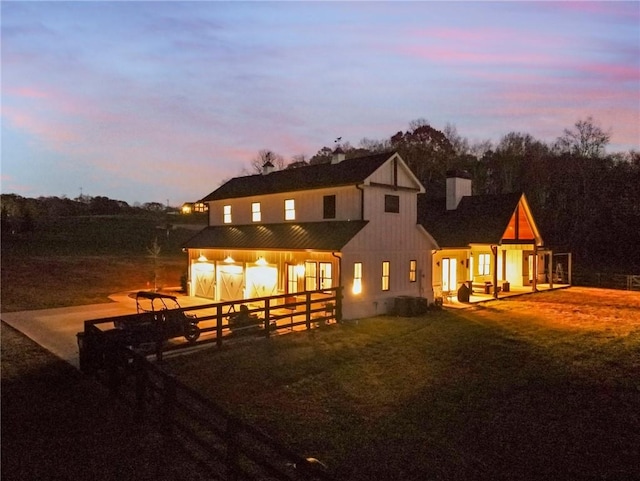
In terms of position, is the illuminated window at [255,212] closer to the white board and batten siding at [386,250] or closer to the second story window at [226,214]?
the second story window at [226,214]

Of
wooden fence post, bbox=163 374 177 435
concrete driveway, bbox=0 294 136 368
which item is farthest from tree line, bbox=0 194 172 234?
wooden fence post, bbox=163 374 177 435

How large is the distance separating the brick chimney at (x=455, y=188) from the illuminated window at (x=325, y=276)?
1807 centimetres

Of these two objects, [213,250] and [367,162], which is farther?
[213,250]

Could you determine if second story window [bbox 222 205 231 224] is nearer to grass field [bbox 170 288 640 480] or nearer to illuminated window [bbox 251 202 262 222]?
illuminated window [bbox 251 202 262 222]

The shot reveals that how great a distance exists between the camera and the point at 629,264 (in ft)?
157

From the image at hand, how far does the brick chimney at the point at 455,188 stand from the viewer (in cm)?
3550

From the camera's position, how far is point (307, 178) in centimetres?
2486

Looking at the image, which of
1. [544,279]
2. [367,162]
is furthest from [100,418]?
[544,279]

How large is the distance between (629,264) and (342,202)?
40.4 metres

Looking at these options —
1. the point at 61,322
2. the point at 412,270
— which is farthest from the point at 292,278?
the point at 61,322

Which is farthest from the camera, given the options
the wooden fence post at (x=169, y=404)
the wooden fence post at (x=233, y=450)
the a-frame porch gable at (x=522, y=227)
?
the a-frame porch gable at (x=522, y=227)

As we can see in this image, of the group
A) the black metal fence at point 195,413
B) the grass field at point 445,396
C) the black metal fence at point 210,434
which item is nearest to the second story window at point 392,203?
the grass field at point 445,396

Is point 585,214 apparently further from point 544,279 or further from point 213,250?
point 213,250

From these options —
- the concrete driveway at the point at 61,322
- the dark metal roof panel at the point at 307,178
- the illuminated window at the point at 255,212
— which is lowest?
the concrete driveway at the point at 61,322
